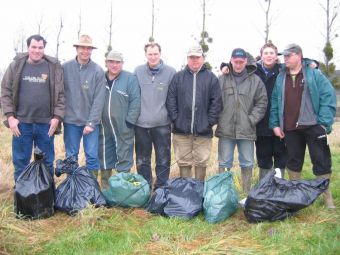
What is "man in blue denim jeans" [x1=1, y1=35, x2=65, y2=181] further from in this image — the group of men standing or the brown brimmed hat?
the brown brimmed hat

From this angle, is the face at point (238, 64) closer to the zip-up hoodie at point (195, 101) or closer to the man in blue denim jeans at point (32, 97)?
the zip-up hoodie at point (195, 101)

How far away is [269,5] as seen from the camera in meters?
22.5

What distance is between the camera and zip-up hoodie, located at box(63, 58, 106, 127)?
536cm

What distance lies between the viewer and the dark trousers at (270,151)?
225 inches

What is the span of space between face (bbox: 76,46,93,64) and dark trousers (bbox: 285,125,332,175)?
272 centimetres

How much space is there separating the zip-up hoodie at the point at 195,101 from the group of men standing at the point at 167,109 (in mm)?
13

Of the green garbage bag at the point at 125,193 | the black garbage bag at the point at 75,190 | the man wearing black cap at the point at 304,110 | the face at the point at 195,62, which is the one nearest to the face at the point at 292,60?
the man wearing black cap at the point at 304,110

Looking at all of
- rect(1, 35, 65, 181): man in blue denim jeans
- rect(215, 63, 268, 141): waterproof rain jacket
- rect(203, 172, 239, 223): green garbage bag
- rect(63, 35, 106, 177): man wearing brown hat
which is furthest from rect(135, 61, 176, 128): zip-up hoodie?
rect(203, 172, 239, 223): green garbage bag

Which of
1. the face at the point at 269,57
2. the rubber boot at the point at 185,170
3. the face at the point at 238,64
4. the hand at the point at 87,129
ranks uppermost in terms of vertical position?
the face at the point at 269,57

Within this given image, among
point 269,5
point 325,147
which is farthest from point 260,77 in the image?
point 269,5

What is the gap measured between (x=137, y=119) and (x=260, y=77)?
5.73 feet

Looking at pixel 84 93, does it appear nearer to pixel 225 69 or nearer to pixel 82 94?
pixel 82 94

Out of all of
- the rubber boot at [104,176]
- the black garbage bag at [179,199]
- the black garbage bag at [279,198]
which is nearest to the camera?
the black garbage bag at [279,198]

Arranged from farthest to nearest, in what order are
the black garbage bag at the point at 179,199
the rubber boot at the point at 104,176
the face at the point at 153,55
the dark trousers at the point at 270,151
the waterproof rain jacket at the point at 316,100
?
the rubber boot at the point at 104,176
the dark trousers at the point at 270,151
the face at the point at 153,55
the waterproof rain jacket at the point at 316,100
the black garbage bag at the point at 179,199
